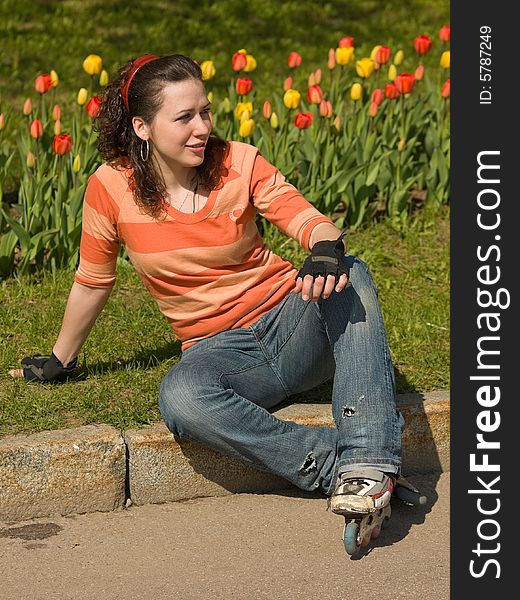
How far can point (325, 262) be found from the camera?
3.38 metres

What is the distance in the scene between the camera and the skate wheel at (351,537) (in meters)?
3.34

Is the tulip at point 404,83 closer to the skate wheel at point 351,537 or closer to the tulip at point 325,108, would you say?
the tulip at point 325,108

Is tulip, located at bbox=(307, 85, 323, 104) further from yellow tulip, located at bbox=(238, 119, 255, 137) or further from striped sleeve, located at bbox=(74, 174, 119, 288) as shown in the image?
striped sleeve, located at bbox=(74, 174, 119, 288)

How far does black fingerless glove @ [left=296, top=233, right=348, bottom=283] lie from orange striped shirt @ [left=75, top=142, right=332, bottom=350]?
0.27m

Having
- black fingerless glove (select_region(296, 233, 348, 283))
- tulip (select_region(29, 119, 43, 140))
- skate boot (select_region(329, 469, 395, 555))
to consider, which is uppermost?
tulip (select_region(29, 119, 43, 140))

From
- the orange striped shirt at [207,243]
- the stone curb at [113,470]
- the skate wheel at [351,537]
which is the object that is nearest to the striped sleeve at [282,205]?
the orange striped shirt at [207,243]

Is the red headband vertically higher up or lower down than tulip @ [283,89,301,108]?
lower down

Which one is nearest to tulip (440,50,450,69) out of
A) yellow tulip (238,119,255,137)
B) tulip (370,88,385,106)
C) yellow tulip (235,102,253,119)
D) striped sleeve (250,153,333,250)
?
tulip (370,88,385,106)

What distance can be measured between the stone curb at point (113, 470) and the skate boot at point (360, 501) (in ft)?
1.61

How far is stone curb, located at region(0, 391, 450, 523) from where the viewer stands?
11.8 feet

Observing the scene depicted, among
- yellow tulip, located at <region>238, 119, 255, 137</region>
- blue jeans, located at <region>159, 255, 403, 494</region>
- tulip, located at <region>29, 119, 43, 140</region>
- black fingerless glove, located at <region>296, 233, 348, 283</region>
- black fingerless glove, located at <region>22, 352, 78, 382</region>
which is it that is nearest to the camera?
black fingerless glove, located at <region>296, 233, 348, 283</region>

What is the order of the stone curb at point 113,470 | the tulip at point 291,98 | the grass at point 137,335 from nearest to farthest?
the stone curb at point 113,470 → the grass at point 137,335 → the tulip at point 291,98

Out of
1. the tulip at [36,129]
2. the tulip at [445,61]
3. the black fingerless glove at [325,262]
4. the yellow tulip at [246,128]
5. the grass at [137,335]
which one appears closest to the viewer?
the black fingerless glove at [325,262]

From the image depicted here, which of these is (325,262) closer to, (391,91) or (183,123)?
(183,123)
